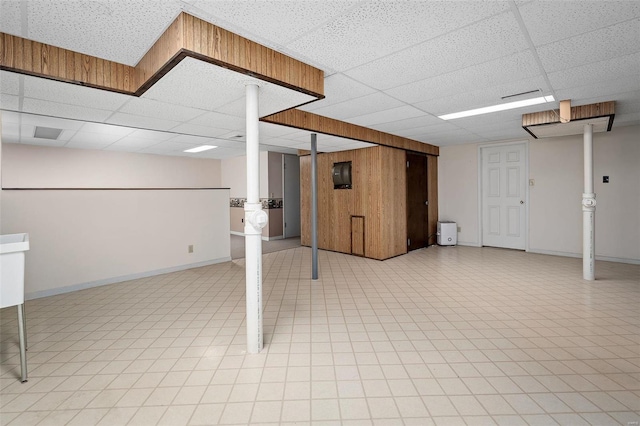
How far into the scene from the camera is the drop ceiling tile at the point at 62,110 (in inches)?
124

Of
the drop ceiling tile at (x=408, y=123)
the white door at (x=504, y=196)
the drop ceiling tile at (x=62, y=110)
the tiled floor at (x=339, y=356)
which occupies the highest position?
the drop ceiling tile at (x=408, y=123)

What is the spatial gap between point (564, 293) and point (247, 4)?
4671mm

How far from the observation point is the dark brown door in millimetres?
6780

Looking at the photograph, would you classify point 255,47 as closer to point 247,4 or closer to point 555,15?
point 247,4

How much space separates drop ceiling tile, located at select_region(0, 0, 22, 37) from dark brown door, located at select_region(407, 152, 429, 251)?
6111 millimetres

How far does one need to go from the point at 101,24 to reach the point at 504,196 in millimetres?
7366

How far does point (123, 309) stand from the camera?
140 inches

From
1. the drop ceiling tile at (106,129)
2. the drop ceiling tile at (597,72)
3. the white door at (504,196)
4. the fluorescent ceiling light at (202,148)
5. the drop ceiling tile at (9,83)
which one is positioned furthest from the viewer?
the fluorescent ceiling light at (202,148)

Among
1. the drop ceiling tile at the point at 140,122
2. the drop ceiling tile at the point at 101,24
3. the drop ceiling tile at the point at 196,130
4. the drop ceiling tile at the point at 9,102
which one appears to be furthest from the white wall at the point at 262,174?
the drop ceiling tile at the point at 101,24

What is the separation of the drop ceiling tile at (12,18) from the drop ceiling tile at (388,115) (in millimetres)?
3461

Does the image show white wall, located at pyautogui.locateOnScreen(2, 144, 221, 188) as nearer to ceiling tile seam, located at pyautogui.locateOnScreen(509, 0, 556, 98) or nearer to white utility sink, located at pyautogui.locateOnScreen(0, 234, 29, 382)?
white utility sink, located at pyautogui.locateOnScreen(0, 234, 29, 382)

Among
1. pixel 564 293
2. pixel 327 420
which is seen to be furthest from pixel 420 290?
pixel 327 420

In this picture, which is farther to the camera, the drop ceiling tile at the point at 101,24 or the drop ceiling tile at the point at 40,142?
the drop ceiling tile at the point at 40,142

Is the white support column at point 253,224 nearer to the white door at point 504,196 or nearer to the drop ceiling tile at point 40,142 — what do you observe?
the drop ceiling tile at point 40,142
